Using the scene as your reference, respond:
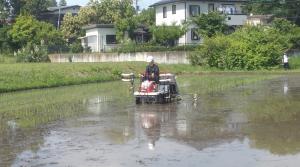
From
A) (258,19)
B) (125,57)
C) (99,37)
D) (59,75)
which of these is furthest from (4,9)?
(59,75)

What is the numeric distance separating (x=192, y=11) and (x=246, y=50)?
783 inches

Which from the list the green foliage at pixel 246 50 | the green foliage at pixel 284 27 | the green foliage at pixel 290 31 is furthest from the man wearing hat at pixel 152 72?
the green foliage at pixel 284 27

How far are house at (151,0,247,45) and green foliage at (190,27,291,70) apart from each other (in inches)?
583

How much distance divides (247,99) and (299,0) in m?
37.3

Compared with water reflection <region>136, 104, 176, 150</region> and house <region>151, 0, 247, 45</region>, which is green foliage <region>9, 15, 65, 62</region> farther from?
water reflection <region>136, 104, 176, 150</region>

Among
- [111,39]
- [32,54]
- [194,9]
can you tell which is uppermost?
[194,9]

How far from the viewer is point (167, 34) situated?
5569cm

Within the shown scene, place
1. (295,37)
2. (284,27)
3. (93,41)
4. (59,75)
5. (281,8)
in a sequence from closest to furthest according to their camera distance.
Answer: (59,75) → (295,37) → (284,27) → (281,8) → (93,41)

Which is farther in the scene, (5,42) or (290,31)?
(5,42)

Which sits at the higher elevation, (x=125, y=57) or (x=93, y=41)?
(x=93, y=41)

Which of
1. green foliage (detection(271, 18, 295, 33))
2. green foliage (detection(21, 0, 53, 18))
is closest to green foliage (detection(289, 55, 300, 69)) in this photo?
green foliage (detection(271, 18, 295, 33))

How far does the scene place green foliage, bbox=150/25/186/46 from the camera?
55.8 metres

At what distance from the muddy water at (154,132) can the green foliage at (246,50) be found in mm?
22381

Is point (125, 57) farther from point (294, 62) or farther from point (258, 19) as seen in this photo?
point (258, 19)
